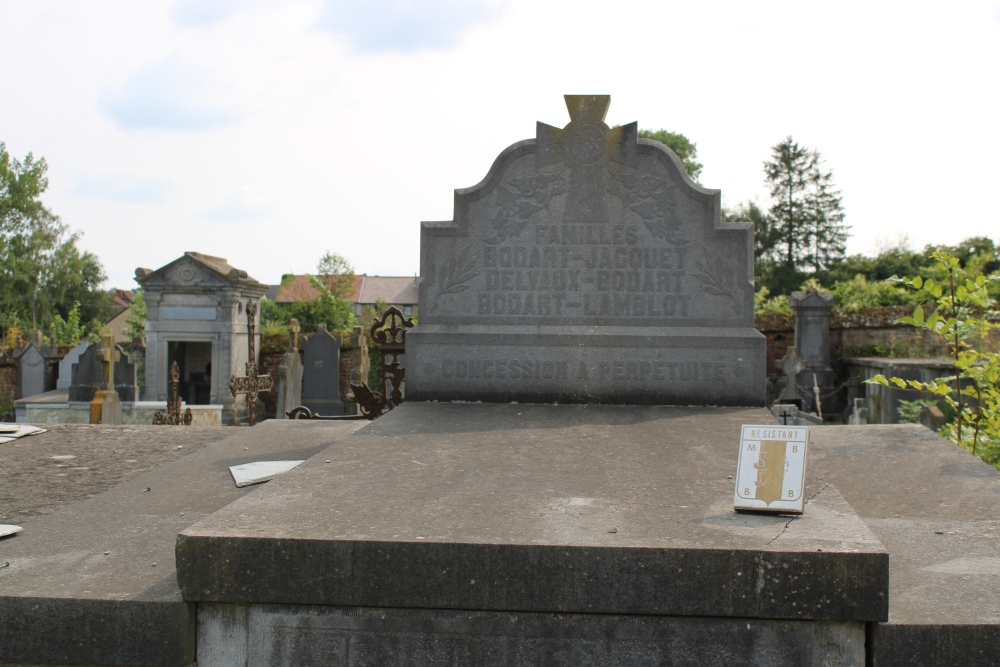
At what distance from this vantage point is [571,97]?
4.53 m

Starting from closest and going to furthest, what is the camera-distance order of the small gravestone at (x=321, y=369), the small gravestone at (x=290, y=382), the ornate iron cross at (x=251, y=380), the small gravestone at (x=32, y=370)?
1. the small gravestone at (x=290, y=382)
2. the small gravestone at (x=321, y=369)
3. the ornate iron cross at (x=251, y=380)
4. the small gravestone at (x=32, y=370)

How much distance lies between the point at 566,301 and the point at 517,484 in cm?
200

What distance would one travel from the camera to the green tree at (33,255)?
3569cm

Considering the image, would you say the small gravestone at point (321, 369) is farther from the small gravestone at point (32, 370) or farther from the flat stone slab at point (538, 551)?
the flat stone slab at point (538, 551)

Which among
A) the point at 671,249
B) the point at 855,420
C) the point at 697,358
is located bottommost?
the point at 855,420

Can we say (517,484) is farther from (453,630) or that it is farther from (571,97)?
(571,97)

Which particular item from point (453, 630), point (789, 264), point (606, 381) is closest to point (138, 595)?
point (453, 630)

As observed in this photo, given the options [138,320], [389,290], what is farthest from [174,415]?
[389,290]

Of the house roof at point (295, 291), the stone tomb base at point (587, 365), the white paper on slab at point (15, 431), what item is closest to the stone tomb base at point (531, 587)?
the stone tomb base at point (587, 365)

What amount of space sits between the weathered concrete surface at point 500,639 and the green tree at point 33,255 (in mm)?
40113

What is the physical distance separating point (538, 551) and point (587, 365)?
2.47m

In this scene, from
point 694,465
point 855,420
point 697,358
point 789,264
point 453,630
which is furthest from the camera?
point 789,264

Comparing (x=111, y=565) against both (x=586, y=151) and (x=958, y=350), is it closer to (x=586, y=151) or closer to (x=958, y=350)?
(x=586, y=151)

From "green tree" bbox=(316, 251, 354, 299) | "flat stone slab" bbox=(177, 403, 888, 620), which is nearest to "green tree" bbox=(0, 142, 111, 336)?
"green tree" bbox=(316, 251, 354, 299)
